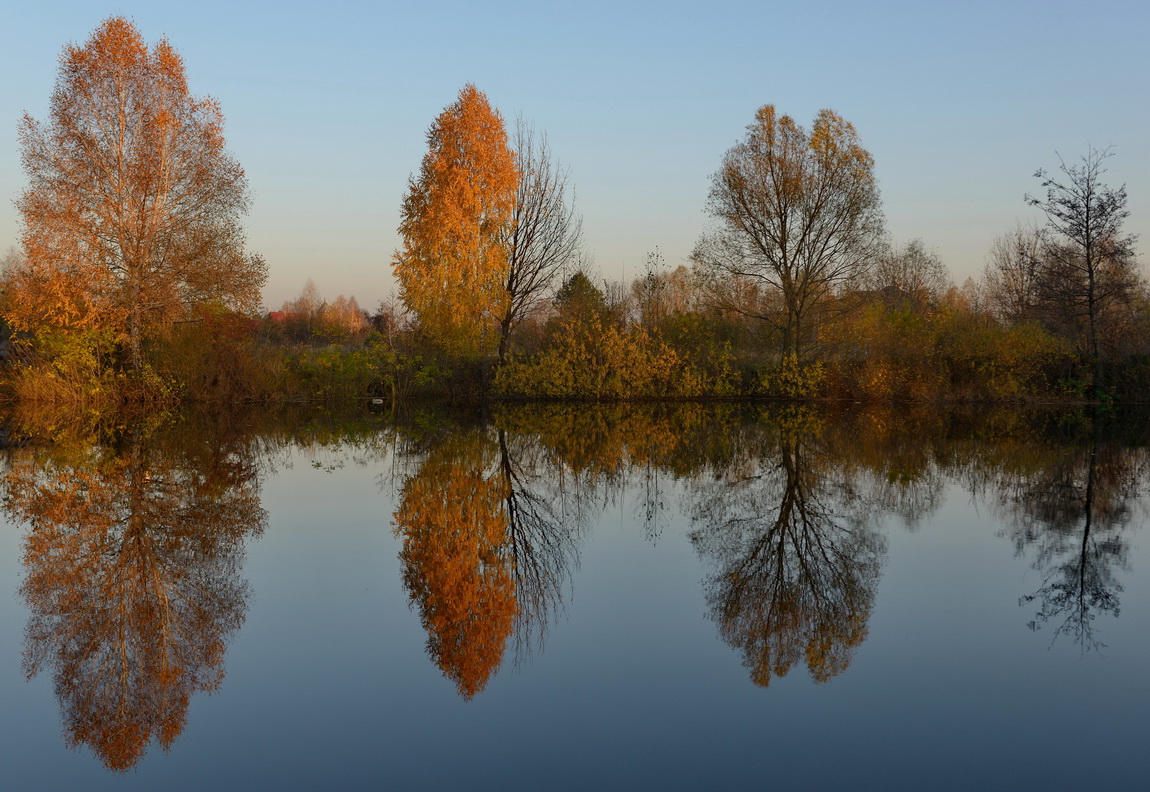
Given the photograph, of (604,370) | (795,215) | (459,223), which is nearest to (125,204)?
(459,223)

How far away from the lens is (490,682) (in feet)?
14.6

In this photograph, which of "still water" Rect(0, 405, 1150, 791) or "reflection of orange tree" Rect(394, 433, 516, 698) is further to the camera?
"reflection of orange tree" Rect(394, 433, 516, 698)

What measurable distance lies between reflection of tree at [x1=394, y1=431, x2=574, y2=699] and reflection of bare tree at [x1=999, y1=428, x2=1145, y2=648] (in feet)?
11.0

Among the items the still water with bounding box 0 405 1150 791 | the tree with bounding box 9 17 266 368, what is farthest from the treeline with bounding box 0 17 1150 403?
the still water with bounding box 0 405 1150 791

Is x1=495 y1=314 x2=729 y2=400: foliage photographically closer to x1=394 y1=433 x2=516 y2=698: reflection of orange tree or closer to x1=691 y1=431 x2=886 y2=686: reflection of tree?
x1=394 y1=433 x2=516 y2=698: reflection of orange tree

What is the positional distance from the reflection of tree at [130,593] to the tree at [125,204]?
14.4m

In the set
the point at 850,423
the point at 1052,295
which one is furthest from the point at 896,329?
the point at 850,423

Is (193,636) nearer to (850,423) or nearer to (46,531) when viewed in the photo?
(46,531)

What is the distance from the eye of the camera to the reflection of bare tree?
19.0 feet

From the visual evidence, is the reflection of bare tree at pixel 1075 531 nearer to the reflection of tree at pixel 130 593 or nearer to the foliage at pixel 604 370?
the reflection of tree at pixel 130 593

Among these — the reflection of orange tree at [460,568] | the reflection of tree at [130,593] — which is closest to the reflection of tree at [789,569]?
the reflection of orange tree at [460,568]

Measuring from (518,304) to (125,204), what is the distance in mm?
12109

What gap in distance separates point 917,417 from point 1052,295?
10329 millimetres

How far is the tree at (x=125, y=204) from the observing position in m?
22.8
